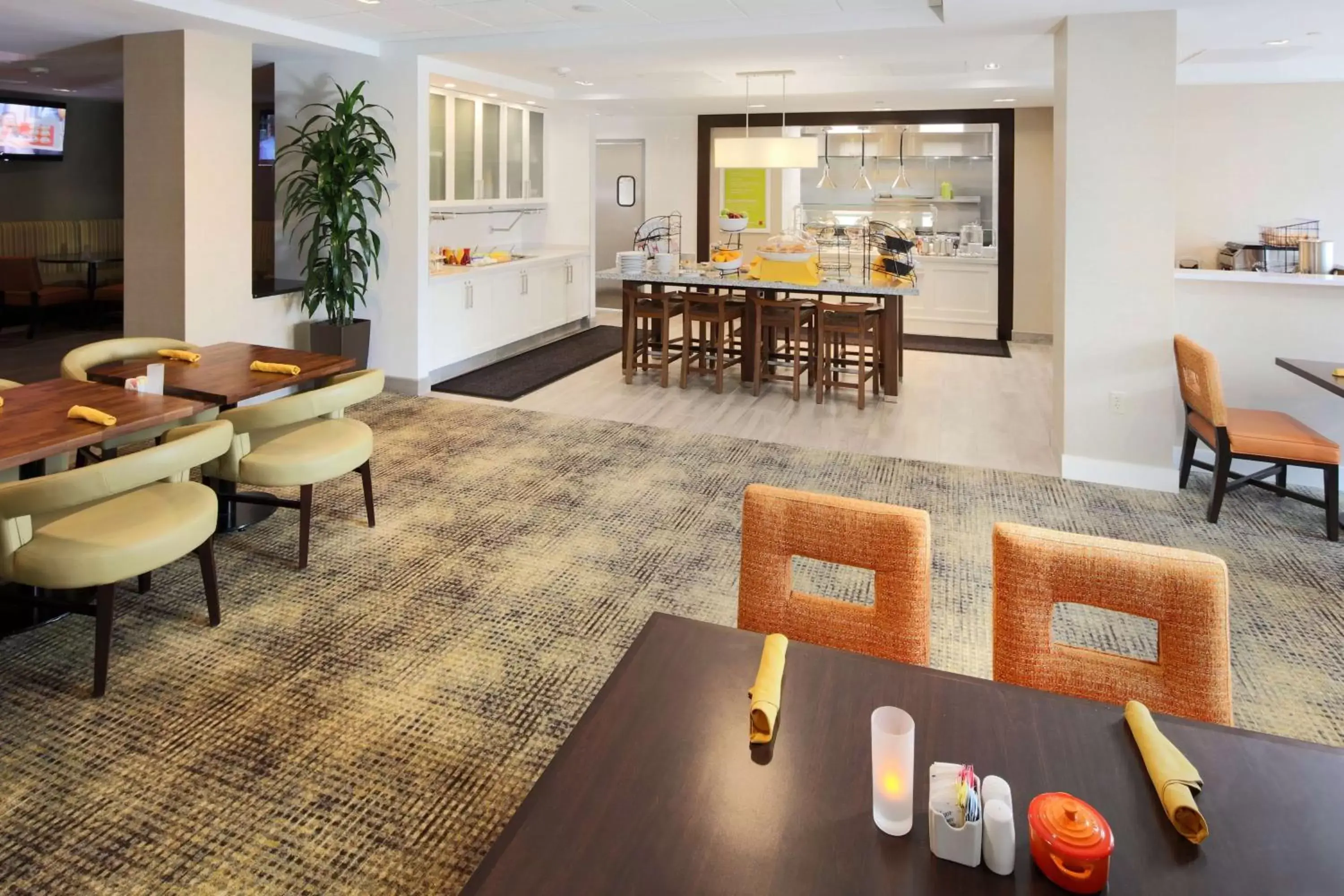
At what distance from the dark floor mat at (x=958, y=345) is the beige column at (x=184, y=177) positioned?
21.2 feet

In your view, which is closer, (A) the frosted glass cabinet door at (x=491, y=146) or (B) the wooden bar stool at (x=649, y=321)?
(B) the wooden bar stool at (x=649, y=321)

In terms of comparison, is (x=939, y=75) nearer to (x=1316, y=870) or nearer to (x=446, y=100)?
(x=446, y=100)

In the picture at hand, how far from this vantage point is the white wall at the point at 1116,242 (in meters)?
4.59

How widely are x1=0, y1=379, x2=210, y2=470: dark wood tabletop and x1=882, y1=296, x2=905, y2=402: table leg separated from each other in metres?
4.89

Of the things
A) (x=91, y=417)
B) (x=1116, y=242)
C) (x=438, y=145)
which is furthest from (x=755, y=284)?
(x=91, y=417)

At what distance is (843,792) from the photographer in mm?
1241

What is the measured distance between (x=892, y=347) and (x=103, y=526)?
5441 millimetres

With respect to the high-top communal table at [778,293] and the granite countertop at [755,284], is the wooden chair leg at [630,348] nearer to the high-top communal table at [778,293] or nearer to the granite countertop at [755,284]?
the high-top communal table at [778,293]

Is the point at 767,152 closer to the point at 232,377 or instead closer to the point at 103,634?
the point at 232,377

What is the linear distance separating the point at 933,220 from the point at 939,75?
9.07 feet

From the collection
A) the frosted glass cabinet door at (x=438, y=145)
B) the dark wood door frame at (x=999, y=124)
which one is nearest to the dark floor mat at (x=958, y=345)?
the dark wood door frame at (x=999, y=124)

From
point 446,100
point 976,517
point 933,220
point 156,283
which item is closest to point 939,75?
point 933,220

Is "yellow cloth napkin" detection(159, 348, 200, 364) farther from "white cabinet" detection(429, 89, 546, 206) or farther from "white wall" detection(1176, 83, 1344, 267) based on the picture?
"white wall" detection(1176, 83, 1344, 267)

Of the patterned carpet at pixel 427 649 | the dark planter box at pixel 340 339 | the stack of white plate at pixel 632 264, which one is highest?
the stack of white plate at pixel 632 264
